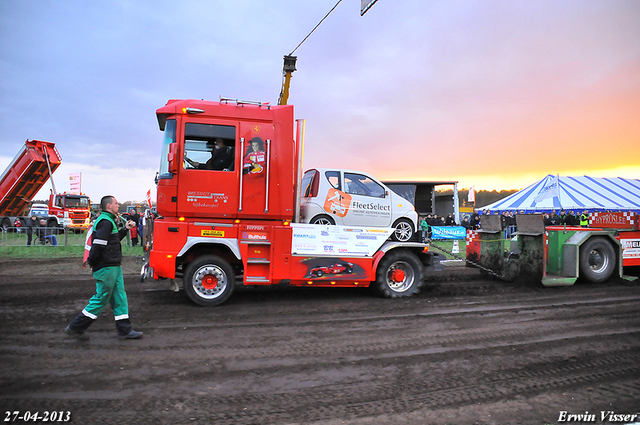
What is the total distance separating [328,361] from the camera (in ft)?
14.2

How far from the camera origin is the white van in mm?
8242

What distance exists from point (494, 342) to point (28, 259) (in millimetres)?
14042

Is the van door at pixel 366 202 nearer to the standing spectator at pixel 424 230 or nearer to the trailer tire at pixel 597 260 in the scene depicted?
the standing spectator at pixel 424 230

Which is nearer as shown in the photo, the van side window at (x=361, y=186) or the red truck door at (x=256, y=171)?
the red truck door at (x=256, y=171)

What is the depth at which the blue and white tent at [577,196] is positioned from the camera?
786 inches

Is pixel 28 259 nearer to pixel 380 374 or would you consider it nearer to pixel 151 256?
pixel 151 256

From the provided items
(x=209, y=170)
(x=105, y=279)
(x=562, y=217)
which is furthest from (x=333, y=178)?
(x=562, y=217)

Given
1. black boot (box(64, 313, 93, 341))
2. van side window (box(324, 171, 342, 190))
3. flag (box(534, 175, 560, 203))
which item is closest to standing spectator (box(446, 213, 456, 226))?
flag (box(534, 175, 560, 203))

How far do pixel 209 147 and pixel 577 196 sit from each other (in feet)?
→ 69.2

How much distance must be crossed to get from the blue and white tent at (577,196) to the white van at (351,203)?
51.2 feet

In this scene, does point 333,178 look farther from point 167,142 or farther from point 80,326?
point 80,326

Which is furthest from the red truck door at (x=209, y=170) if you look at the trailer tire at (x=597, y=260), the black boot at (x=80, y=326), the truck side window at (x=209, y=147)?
the trailer tire at (x=597, y=260)

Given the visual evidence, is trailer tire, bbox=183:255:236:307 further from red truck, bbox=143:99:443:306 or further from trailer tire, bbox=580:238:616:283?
trailer tire, bbox=580:238:616:283

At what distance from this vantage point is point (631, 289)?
27.9 feet
